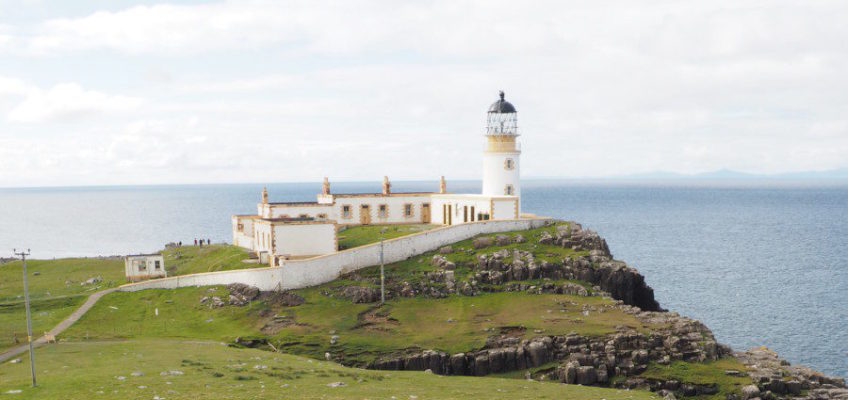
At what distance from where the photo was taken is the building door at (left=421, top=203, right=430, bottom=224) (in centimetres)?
8975

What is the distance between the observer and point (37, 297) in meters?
69.6

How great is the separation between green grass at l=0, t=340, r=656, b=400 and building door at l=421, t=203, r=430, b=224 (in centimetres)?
4202

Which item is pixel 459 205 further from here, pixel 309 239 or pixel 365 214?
pixel 309 239

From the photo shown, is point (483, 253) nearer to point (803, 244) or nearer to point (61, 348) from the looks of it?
point (61, 348)

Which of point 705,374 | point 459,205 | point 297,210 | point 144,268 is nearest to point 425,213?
point 459,205

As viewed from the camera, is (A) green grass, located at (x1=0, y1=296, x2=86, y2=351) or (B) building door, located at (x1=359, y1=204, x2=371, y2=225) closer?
(A) green grass, located at (x1=0, y1=296, x2=86, y2=351)

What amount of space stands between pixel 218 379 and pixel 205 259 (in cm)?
4813

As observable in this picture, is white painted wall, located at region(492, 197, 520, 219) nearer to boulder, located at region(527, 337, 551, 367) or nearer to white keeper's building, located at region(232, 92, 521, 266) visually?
white keeper's building, located at region(232, 92, 521, 266)

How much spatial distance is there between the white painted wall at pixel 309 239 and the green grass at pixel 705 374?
32.9 meters

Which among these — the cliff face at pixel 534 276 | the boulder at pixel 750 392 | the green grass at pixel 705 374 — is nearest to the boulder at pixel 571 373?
the green grass at pixel 705 374

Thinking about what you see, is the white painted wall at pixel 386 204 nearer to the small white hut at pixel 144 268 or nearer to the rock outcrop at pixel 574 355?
the small white hut at pixel 144 268

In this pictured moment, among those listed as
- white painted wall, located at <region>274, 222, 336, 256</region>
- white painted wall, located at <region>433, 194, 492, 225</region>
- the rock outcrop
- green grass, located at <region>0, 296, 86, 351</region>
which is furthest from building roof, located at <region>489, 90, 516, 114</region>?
green grass, located at <region>0, 296, 86, 351</region>

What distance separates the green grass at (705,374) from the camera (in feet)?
157

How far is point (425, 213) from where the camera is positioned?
90062mm
